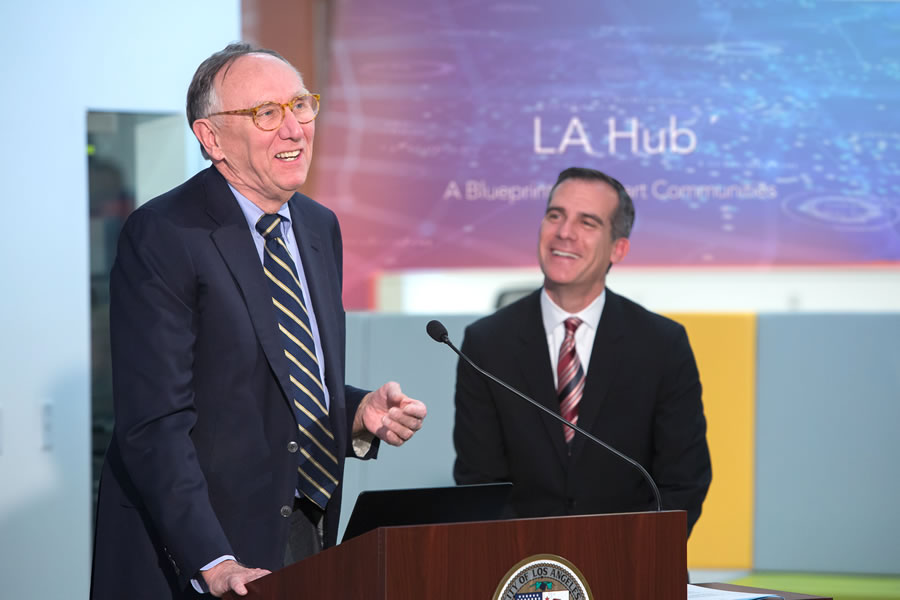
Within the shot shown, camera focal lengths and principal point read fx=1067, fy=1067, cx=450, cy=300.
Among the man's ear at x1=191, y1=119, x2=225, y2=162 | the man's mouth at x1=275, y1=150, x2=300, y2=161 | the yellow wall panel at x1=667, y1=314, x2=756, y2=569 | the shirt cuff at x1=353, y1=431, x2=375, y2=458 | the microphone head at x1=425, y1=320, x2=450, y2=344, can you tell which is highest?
→ the man's ear at x1=191, y1=119, x2=225, y2=162

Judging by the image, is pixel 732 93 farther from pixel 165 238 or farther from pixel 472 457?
pixel 165 238

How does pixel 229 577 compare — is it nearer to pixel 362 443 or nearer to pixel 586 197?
pixel 362 443

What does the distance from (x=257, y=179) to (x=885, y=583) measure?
8.10 ft

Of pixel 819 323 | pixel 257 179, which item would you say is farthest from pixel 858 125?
pixel 257 179

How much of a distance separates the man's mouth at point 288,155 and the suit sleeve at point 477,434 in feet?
3.04

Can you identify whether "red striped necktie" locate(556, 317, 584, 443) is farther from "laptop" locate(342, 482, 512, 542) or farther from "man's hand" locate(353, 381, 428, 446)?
"laptop" locate(342, 482, 512, 542)

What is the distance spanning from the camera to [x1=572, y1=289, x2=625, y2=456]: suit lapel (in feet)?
8.26

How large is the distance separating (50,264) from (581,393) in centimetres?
167

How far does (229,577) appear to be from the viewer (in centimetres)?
147

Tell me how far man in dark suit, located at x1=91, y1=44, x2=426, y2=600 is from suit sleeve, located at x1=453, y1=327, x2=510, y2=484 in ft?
2.10

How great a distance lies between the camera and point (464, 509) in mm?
1583

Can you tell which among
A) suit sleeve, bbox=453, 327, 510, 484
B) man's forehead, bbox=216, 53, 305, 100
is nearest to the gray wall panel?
suit sleeve, bbox=453, 327, 510, 484

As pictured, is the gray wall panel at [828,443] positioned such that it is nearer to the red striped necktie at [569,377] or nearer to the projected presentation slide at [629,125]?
the red striped necktie at [569,377]

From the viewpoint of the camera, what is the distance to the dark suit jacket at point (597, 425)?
250 centimetres
